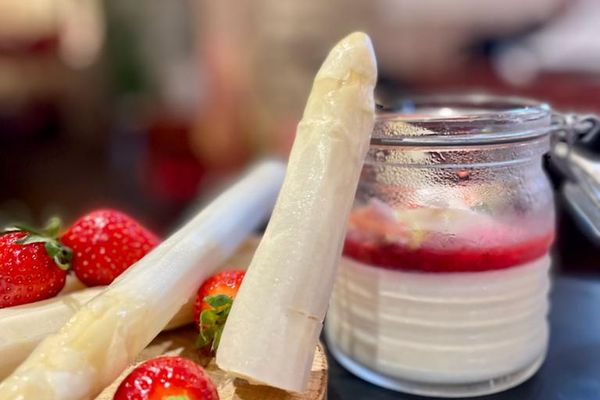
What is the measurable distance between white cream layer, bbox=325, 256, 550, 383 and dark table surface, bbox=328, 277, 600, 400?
2 cm

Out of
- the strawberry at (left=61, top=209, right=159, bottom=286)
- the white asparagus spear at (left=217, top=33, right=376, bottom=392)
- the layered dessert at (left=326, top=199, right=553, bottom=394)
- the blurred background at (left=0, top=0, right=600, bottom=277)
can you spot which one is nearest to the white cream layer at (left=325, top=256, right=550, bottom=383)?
the layered dessert at (left=326, top=199, right=553, bottom=394)

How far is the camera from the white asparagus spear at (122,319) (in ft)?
1.51

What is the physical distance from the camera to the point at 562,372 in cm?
66

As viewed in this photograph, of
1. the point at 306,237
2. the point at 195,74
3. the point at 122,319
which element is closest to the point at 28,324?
the point at 122,319

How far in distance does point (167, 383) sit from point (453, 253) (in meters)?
0.28

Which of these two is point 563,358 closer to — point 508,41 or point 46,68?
point 508,41

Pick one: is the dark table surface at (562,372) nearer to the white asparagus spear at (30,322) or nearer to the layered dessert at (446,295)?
the layered dessert at (446,295)

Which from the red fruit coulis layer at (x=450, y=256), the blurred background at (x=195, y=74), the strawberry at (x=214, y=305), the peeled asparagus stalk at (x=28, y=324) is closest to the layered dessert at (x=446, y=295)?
the red fruit coulis layer at (x=450, y=256)

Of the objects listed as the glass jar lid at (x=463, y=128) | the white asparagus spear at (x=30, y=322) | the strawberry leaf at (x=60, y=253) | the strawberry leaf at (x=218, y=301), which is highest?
the glass jar lid at (x=463, y=128)

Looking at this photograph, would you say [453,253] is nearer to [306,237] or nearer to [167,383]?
[306,237]

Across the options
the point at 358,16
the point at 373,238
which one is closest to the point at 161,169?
the point at 358,16

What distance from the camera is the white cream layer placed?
1.99ft

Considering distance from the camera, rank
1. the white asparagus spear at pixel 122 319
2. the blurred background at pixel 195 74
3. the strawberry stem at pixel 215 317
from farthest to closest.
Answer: the blurred background at pixel 195 74, the strawberry stem at pixel 215 317, the white asparagus spear at pixel 122 319

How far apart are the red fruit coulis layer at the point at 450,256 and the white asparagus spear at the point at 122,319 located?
0.52 feet
